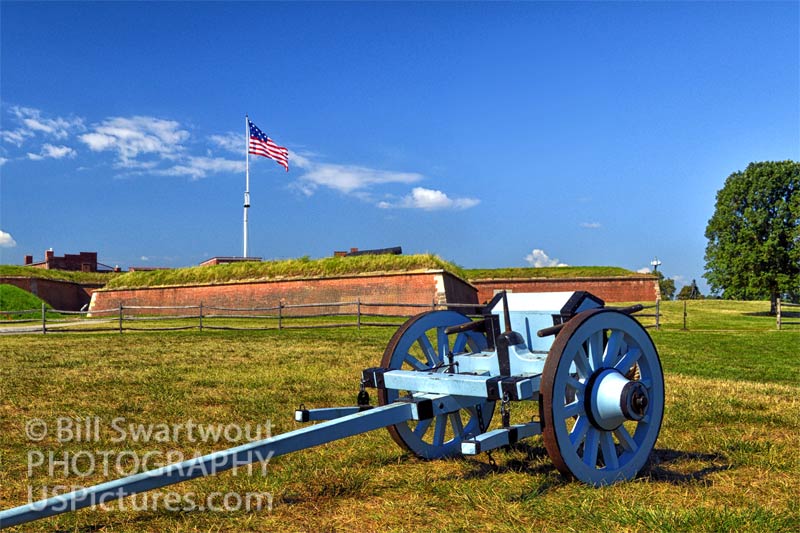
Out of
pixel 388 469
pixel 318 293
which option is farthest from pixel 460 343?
pixel 318 293

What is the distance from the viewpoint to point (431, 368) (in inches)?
166

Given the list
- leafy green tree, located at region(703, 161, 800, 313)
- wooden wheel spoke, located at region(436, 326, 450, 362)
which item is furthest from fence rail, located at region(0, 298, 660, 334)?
Answer: wooden wheel spoke, located at region(436, 326, 450, 362)

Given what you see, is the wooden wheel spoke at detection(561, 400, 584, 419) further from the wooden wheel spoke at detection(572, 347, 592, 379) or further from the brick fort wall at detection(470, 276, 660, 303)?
the brick fort wall at detection(470, 276, 660, 303)

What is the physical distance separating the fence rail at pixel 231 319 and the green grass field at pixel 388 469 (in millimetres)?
12885

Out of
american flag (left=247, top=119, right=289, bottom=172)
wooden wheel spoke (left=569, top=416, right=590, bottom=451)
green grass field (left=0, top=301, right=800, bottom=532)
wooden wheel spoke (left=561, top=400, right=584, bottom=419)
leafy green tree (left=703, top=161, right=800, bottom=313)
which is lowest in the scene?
green grass field (left=0, top=301, right=800, bottom=532)

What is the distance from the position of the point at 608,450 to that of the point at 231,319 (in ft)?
82.4

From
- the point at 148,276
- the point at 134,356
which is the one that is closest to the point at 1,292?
the point at 148,276

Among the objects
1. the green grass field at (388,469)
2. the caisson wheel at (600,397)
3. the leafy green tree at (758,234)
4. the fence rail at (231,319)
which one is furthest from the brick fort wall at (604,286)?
the caisson wheel at (600,397)

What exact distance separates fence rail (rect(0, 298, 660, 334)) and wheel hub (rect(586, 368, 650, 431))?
16.5 metres

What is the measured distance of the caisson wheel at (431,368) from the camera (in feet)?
13.5

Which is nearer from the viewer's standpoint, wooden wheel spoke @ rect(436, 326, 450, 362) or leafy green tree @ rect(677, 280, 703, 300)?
wooden wheel spoke @ rect(436, 326, 450, 362)

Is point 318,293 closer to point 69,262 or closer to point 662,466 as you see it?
point 662,466

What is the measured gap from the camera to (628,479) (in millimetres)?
A: 3652

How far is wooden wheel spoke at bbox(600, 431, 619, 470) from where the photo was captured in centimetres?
360
